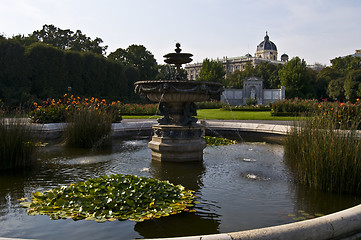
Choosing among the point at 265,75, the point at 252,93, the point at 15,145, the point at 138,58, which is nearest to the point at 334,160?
the point at 15,145

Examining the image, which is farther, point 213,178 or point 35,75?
point 35,75

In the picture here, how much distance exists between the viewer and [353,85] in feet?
203

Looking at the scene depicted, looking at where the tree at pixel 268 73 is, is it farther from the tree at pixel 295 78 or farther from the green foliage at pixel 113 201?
the green foliage at pixel 113 201

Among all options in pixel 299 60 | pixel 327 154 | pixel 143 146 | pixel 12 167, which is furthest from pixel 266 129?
pixel 299 60

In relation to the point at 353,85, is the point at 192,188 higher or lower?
lower

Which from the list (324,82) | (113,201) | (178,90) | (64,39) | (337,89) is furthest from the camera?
(324,82)

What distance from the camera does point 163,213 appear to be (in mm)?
4102

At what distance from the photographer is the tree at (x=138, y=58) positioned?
190 ft

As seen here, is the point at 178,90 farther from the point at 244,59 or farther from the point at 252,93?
the point at 244,59

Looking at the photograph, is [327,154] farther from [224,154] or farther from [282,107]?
Result: [282,107]

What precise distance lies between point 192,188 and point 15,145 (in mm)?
3634

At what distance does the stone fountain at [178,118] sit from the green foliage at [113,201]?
2.80m

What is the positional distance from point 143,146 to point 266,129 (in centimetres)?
495

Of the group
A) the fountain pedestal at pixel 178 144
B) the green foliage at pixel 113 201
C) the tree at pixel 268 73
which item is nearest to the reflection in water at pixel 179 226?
the green foliage at pixel 113 201
